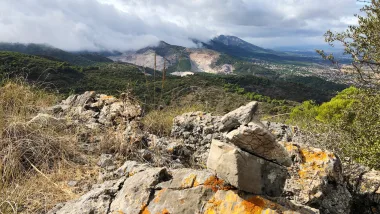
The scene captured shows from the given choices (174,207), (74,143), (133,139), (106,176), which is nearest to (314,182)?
(174,207)

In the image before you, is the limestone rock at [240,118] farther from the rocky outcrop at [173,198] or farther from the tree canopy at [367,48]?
the tree canopy at [367,48]

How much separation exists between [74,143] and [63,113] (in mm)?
2797

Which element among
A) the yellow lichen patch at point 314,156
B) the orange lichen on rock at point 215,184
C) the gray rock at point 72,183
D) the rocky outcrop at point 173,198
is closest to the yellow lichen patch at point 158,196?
the rocky outcrop at point 173,198

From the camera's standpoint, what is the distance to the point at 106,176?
185 inches

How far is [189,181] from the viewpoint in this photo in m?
3.45

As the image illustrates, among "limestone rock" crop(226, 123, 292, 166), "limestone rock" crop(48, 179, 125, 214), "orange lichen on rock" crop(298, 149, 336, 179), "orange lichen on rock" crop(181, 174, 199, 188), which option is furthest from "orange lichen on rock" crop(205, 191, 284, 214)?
"orange lichen on rock" crop(298, 149, 336, 179)

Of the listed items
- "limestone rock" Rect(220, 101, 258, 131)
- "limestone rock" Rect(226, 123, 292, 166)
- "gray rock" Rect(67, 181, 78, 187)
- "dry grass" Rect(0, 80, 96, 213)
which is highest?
"limestone rock" Rect(220, 101, 258, 131)

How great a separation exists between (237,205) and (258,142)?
0.70 metres

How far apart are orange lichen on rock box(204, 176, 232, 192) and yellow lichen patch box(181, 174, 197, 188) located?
176 millimetres

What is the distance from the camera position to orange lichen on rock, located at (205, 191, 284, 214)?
2.93 m

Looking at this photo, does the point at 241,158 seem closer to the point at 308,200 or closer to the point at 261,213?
the point at 261,213

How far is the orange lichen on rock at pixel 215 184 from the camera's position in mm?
3237

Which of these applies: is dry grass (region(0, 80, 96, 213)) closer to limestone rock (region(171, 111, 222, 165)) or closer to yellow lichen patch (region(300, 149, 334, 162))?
limestone rock (region(171, 111, 222, 165))

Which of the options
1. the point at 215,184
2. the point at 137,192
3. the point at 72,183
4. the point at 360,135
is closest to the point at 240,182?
the point at 215,184
